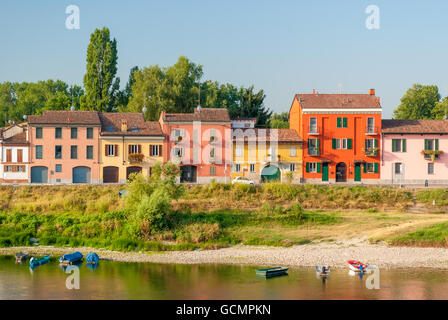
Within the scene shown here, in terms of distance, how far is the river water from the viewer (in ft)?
96.4

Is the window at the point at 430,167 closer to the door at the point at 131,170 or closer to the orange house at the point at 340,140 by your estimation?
the orange house at the point at 340,140

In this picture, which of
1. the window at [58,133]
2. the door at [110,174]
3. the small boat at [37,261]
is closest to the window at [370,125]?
the door at [110,174]

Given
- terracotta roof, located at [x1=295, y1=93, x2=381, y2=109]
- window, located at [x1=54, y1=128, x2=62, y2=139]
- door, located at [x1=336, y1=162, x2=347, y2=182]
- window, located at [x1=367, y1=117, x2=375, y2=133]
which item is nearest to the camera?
window, located at [x1=54, y1=128, x2=62, y2=139]

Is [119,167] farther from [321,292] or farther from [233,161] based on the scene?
[321,292]

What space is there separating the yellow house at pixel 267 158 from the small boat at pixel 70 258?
26392 millimetres

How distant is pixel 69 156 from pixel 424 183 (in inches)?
1506

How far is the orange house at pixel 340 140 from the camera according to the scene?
61.2m

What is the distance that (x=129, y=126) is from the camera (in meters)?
62.1

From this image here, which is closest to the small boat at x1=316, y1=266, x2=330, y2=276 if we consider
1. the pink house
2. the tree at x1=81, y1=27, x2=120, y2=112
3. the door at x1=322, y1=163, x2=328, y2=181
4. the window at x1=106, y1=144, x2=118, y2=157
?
the door at x1=322, y1=163, x2=328, y2=181

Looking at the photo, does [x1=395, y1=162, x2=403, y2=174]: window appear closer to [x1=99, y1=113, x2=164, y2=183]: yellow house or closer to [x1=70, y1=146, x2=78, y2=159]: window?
[x1=99, y1=113, x2=164, y2=183]: yellow house

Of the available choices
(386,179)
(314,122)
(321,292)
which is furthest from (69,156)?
(321,292)

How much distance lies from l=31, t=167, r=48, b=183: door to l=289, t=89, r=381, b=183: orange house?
27.9 meters

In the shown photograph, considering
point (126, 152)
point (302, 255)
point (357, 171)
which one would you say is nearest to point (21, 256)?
point (302, 255)

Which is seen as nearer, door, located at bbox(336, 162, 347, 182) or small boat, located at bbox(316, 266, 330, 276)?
small boat, located at bbox(316, 266, 330, 276)
